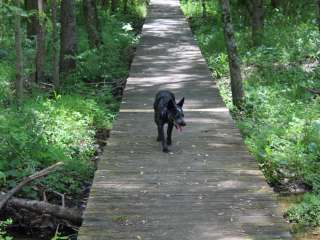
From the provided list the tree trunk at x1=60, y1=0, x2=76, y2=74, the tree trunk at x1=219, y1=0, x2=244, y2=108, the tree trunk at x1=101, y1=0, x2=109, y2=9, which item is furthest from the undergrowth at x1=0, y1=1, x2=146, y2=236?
the tree trunk at x1=101, y1=0, x2=109, y2=9

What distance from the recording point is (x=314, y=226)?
22.9 feet

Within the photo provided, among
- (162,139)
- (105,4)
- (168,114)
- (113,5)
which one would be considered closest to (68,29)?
(162,139)

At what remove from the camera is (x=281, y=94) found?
40.8 feet

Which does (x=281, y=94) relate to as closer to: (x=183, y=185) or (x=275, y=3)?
(x=183, y=185)

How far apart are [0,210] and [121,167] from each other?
179 centimetres

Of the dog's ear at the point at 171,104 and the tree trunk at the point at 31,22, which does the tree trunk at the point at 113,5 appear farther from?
the dog's ear at the point at 171,104

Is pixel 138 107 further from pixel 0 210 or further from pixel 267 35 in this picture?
pixel 267 35

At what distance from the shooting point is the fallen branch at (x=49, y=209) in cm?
708

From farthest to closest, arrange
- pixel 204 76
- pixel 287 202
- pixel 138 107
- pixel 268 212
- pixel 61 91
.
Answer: pixel 204 76, pixel 61 91, pixel 138 107, pixel 287 202, pixel 268 212

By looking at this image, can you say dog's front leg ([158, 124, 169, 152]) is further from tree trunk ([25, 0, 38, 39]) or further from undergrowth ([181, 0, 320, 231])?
tree trunk ([25, 0, 38, 39])

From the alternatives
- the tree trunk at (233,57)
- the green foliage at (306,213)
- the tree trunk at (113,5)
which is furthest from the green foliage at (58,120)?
the tree trunk at (113,5)

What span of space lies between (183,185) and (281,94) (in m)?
5.79

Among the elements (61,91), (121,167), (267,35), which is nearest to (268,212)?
(121,167)

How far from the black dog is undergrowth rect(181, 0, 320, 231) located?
4.97 ft
